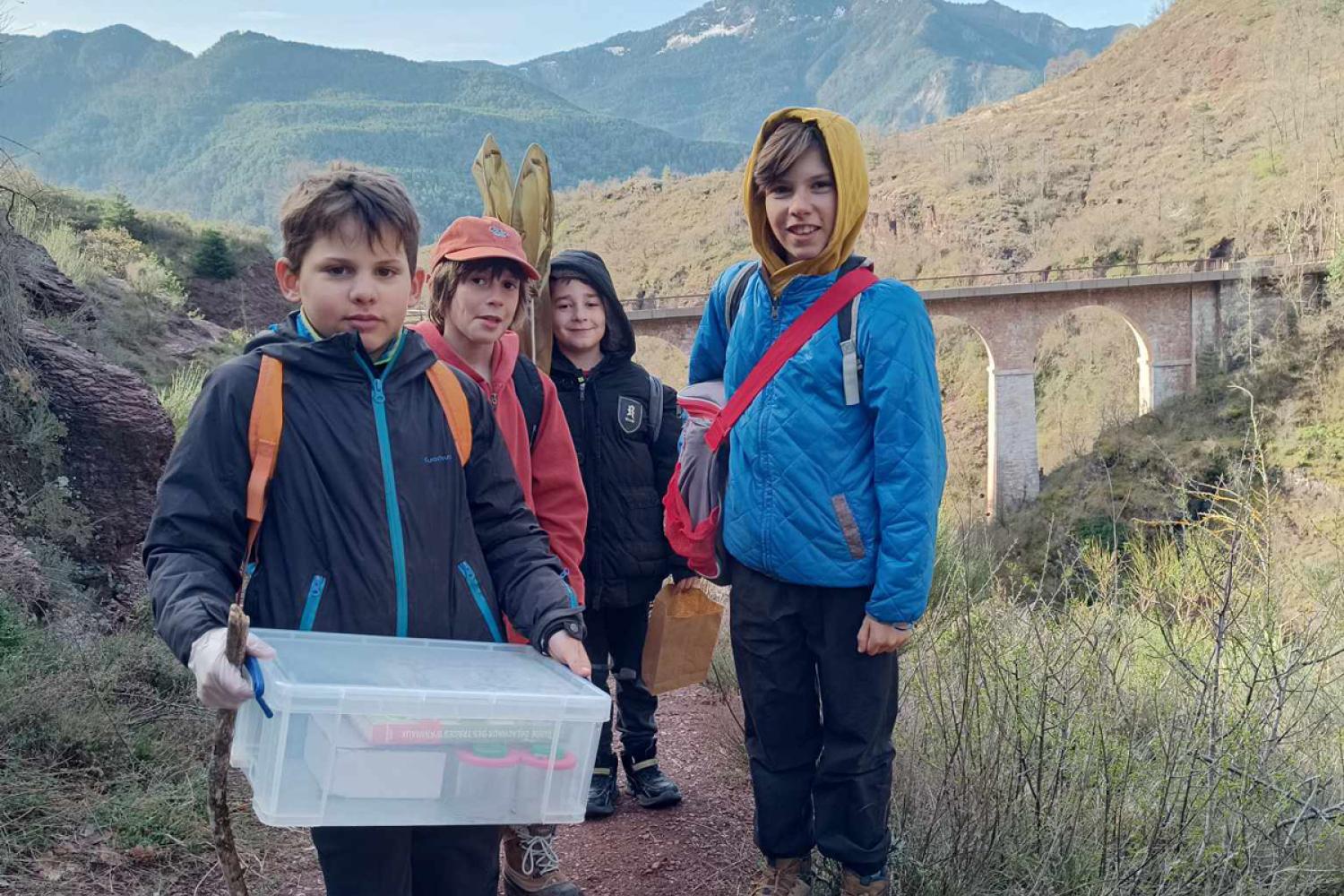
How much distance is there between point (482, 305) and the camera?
2469 millimetres

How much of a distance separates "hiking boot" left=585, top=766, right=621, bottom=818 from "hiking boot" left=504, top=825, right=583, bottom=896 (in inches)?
20.0

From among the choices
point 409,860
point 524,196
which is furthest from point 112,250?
point 409,860

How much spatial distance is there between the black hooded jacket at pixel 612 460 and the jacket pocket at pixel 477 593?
4.52 feet

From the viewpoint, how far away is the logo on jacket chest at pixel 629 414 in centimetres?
306

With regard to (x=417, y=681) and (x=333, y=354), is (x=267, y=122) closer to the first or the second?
(x=333, y=354)

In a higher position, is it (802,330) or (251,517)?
(802,330)

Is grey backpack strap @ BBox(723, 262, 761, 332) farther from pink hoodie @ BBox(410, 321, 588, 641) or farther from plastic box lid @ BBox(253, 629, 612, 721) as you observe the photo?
plastic box lid @ BBox(253, 629, 612, 721)

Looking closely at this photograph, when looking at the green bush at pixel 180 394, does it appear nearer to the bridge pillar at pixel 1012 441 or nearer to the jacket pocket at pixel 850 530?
the jacket pocket at pixel 850 530

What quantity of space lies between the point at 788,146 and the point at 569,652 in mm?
1305

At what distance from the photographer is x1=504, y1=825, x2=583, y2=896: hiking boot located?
8.53 feet

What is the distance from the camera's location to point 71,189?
22.0 m

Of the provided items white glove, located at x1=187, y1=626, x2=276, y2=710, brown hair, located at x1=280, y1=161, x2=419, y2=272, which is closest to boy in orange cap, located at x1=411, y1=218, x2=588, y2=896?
brown hair, located at x1=280, y1=161, x2=419, y2=272

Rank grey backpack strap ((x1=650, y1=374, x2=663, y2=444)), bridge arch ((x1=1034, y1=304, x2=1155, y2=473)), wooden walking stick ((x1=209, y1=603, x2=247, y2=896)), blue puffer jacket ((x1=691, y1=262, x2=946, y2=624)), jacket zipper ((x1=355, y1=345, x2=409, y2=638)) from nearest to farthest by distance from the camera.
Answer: wooden walking stick ((x1=209, y1=603, x2=247, y2=896)), jacket zipper ((x1=355, y1=345, x2=409, y2=638)), blue puffer jacket ((x1=691, y1=262, x2=946, y2=624)), grey backpack strap ((x1=650, y1=374, x2=663, y2=444)), bridge arch ((x1=1034, y1=304, x2=1155, y2=473))

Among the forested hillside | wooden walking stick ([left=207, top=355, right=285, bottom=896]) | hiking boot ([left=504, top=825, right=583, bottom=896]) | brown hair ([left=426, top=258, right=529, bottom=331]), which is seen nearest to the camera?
wooden walking stick ([left=207, top=355, right=285, bottom=896])
